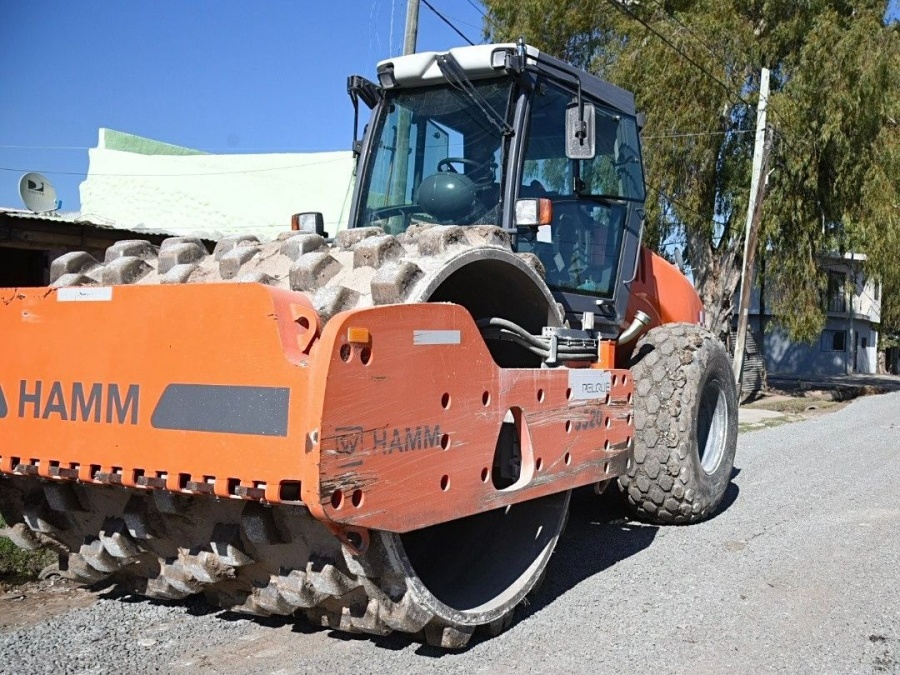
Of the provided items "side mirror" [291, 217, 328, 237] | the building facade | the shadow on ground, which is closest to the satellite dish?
"side mirror" [291, 217, 328, 237]

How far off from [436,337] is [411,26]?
35.3 ft

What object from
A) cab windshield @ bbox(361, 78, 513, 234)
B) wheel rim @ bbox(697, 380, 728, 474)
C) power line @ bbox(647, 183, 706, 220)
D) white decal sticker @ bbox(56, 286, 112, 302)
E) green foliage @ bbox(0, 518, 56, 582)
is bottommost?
green foliage @ bbox(0, 518, 56, 582)

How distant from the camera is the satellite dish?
1403cm

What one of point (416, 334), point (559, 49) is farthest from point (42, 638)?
point (559, 49)

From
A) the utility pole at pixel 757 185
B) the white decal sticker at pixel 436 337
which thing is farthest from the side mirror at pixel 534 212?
the utility pole at pixel 757 185

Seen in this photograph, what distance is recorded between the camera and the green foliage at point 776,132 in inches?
741

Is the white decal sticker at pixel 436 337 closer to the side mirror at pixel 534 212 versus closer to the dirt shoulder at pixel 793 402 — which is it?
the side mirror at pixel 534 212

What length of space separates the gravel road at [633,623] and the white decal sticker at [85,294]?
1453 millimetres

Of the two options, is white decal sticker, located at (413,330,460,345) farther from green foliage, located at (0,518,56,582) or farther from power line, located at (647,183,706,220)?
power line, located at (647,183,706,220)

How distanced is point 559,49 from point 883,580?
1985 cm

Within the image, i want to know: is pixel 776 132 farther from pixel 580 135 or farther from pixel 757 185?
pixel 580 135

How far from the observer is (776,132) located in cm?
1850

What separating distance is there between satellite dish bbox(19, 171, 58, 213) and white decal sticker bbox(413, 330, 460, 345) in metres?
12.1

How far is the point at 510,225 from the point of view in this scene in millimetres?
4977
